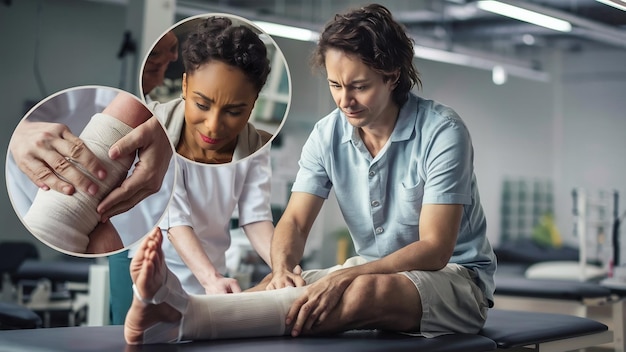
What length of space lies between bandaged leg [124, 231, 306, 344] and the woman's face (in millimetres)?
403

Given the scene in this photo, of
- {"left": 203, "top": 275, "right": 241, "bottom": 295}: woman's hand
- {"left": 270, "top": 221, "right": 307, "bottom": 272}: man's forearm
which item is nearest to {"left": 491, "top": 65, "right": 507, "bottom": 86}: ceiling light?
{"left": 270, "top": 221, "right": 307, "bottom": 272}: man's forearm

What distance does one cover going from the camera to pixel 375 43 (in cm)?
212

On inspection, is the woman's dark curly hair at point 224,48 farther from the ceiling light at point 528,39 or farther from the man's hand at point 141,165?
the ceiling light at point 528,39

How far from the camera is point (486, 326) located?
7.54ft

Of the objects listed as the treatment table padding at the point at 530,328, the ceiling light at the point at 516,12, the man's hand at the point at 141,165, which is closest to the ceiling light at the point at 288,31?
the ceiling light at the point at 516,12

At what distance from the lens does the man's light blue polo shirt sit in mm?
2111

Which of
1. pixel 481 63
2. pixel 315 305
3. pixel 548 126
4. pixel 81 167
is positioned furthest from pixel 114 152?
pixel 548 126

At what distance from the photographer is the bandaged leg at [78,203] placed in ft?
5.94

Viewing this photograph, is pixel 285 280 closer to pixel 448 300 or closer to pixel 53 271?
pixel 448 300

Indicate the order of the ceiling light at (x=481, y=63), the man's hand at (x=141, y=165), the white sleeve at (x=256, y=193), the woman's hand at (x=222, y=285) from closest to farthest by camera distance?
the man's hand at (x=141, y=165) → the woman's hand at (x=222, y=285) → the white sleeve at (x=256, y=193) → the ceiling light at (x=481, y=63)

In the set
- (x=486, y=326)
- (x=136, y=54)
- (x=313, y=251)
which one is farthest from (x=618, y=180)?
(x=486, y=326)

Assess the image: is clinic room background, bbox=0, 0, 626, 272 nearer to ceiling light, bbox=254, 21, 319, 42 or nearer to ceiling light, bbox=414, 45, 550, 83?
ceiling light, bbox=414, 45, 550, 83

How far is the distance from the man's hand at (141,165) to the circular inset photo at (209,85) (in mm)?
133

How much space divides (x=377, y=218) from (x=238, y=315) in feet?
1.85
